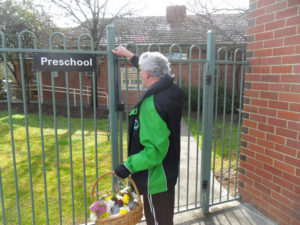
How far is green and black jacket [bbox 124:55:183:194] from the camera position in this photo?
1.75 m

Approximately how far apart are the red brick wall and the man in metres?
1.28

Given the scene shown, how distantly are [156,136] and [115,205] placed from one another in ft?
2.26

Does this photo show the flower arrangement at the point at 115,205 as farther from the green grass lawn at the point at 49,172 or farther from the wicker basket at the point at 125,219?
the green grass lawn at the point at 49,172

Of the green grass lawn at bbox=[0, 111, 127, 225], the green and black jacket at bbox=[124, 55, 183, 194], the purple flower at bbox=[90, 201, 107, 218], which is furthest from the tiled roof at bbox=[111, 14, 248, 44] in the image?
the purple flower at bbox=[90, 201, 107, 218]

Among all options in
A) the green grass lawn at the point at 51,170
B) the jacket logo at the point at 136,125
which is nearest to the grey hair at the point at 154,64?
the jacket logo at the point at 136,125

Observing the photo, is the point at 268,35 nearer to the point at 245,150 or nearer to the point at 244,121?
the point at 244,121

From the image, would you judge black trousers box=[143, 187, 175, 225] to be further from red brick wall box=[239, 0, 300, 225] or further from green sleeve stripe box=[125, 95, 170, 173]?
red brick wall box=[239, 0, 300, 225]

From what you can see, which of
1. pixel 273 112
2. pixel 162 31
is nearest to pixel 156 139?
pixel 273 112

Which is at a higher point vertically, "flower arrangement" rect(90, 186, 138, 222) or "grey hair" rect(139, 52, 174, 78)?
"grey hair" rect(139, 52, 174, 78)

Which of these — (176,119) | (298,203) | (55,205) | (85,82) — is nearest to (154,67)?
(176,119)

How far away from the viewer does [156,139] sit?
1.73 metres

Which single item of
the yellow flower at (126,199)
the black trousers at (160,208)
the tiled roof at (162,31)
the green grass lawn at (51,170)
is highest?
the tiled roof at (162,31)

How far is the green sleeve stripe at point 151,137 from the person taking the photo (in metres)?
1.74

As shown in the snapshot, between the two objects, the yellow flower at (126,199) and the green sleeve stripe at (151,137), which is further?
the yellow flower at (126,199)
